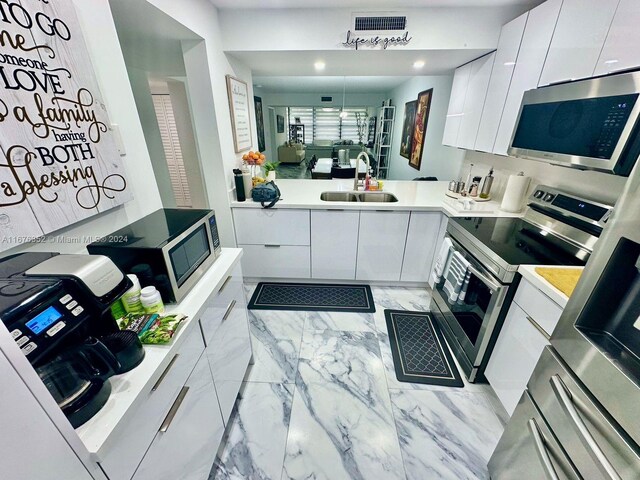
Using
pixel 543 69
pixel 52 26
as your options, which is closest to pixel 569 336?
pixel 543 69

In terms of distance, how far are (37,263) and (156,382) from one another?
474 millimetres

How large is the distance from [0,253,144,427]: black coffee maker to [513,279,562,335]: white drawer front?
156 centimetres

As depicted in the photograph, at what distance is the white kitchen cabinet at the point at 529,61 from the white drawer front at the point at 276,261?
1.78 metres

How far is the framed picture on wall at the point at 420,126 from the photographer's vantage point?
401 centimetres

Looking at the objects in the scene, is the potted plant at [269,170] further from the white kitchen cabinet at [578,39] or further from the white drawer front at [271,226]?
the white kitchen cabinet at [578,39]

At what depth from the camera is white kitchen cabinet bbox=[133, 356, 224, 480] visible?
813 mm

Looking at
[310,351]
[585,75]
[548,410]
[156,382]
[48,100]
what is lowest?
[310,351]

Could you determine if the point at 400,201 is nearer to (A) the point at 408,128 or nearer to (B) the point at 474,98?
(B) the point at 474,98

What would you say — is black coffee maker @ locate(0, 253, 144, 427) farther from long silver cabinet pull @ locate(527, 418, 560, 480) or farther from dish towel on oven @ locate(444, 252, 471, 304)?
dish towel on oven @ locate(444, 252, 471, 304)

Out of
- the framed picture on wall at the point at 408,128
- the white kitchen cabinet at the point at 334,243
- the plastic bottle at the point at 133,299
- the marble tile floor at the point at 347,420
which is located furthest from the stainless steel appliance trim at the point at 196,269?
the framed picture on wall at the point at 408,128

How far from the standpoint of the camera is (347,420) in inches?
59.2

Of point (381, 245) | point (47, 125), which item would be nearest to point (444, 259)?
point (381, 245)

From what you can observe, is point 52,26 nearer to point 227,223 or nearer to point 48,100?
point 48,100

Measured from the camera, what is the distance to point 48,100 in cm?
85
